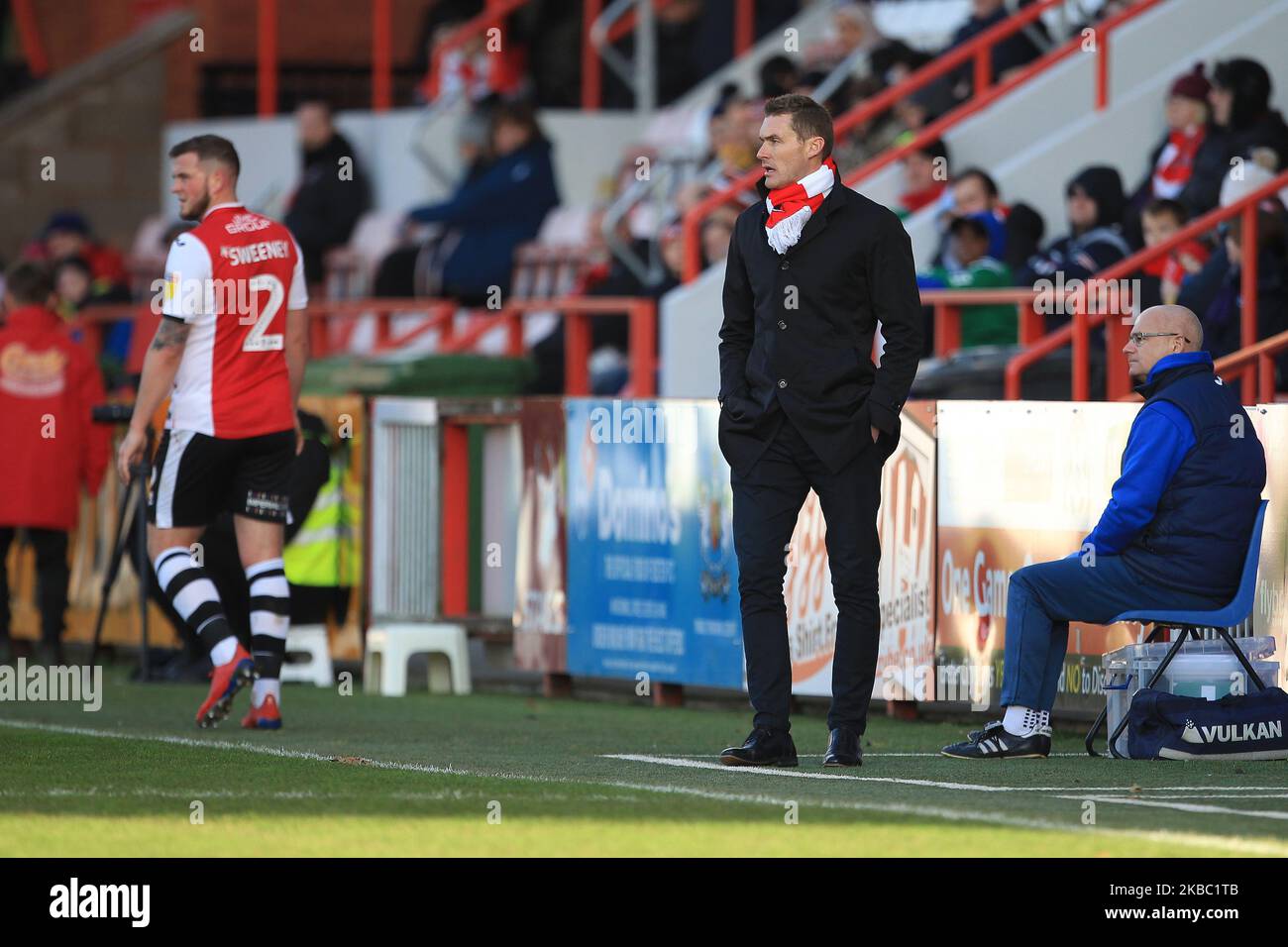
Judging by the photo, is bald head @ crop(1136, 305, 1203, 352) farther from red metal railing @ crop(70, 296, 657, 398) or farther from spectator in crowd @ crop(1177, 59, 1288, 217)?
red metal railing @ crop(70, 296, 657, 398)

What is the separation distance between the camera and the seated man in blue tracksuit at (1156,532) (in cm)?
985

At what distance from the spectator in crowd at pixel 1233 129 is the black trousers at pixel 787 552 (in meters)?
5.97

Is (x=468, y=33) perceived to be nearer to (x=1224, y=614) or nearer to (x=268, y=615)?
(x=268, y=615)

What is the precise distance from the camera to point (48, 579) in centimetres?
1581

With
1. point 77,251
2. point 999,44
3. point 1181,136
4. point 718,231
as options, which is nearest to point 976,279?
point 1181,136

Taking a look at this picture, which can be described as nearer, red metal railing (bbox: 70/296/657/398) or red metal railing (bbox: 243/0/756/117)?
red metal railing (bbox: 70/296/657/398)

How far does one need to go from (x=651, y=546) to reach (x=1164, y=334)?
389 centimetres

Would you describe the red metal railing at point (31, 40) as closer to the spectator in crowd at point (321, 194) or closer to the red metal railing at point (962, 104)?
the spectator in crowd at point (321, 194)

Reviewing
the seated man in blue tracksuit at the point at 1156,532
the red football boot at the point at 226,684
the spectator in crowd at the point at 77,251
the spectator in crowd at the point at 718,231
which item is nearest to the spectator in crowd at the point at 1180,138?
the spectator in crowd at the point at 718,231

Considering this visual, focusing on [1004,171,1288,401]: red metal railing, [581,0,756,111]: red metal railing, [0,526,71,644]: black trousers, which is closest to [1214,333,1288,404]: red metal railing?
[1004,171,1288,401]: red metal railing

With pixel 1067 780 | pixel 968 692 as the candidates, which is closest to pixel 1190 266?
pixel 968 692

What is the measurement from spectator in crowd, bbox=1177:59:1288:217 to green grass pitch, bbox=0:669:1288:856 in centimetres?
453

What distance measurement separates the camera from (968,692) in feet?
38.6

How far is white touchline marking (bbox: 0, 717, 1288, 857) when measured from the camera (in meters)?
7.30
